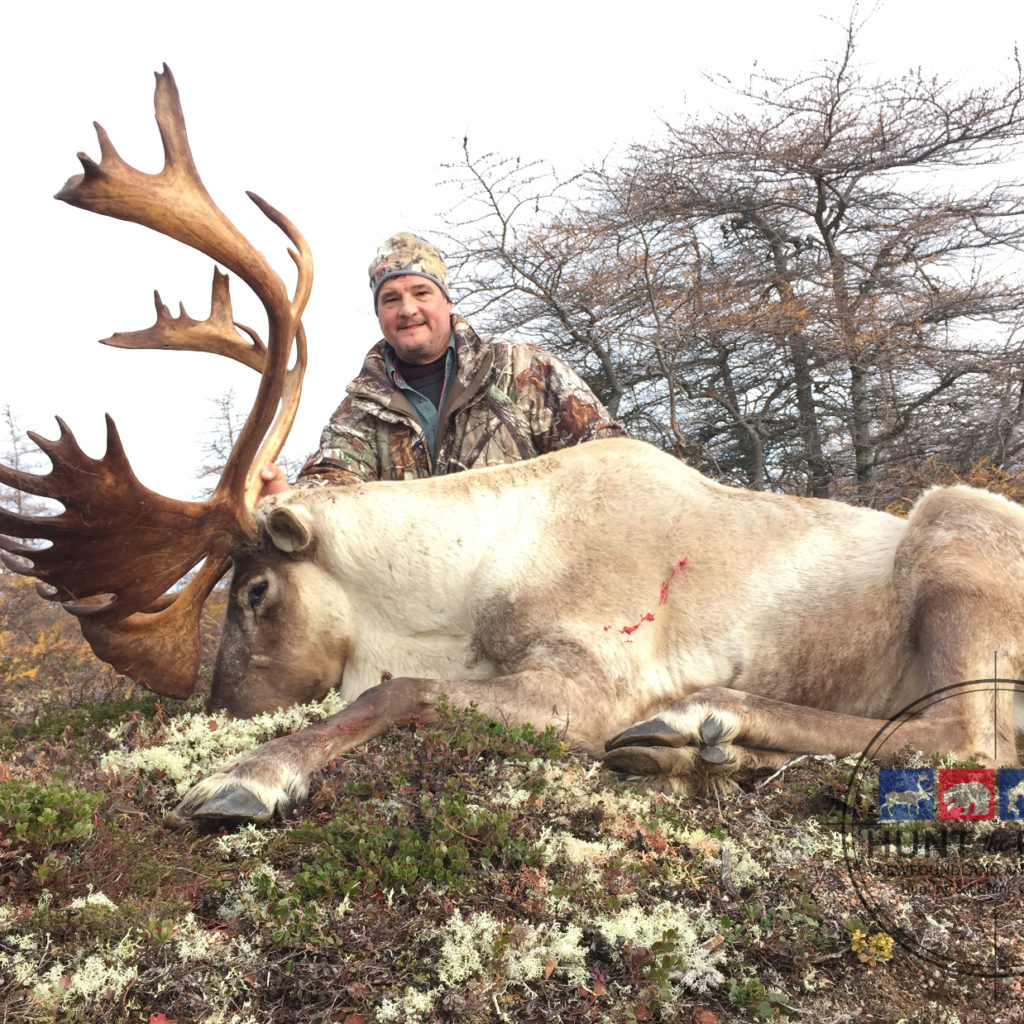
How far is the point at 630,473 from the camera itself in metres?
4.59

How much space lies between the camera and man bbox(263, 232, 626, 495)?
6090 millimetres

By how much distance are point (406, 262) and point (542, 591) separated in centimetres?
316

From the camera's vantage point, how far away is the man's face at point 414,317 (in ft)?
20.5

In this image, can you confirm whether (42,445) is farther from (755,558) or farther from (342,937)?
(755,558)

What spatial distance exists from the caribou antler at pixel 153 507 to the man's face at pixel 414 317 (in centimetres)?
147

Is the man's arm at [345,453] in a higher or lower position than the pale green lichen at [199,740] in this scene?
higher

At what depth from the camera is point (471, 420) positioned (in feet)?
20.1

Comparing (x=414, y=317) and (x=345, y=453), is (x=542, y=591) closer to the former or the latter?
(x=345, y=453)

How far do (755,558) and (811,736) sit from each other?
1.00m

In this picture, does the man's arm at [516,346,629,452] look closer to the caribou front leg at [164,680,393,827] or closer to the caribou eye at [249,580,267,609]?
the caribou eye at [249,580,267,609]

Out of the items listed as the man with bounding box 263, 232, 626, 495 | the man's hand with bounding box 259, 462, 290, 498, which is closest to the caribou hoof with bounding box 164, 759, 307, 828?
the man's hand with bounding box 259, 462, 290, 498

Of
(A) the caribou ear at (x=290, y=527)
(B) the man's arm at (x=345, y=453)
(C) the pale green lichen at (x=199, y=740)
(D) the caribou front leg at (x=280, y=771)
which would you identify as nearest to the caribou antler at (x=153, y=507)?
(A) the caribou ear at (x=290, y=527)

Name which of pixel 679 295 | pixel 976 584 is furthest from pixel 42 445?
pixel 679 295

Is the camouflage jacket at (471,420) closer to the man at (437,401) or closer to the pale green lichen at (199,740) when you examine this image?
the man at (437,401)
